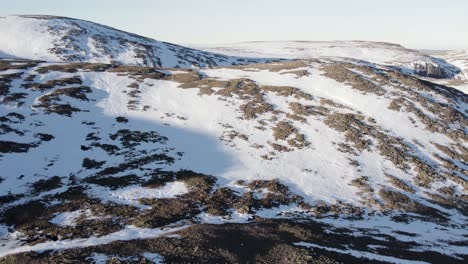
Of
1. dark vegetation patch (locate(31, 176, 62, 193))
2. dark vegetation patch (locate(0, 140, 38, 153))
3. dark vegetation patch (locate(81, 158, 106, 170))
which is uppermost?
dark vegetation patch (locate(0, 140, 38, 153))

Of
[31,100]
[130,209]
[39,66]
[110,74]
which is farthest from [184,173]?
[39,66]

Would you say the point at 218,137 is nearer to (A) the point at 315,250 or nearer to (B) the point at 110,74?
(A) the point at 315,250

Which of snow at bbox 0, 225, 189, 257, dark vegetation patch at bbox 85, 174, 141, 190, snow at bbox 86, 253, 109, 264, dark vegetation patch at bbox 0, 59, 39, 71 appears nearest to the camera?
snow at bbox 86, 253, 109, 264

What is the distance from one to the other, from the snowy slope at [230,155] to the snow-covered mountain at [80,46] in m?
58.4

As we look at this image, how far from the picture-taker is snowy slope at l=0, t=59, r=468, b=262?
36062mm

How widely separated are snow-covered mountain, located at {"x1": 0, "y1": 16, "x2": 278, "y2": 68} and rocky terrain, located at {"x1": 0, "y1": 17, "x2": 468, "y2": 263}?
56.5 m

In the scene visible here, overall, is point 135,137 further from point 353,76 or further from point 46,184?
point 353,76

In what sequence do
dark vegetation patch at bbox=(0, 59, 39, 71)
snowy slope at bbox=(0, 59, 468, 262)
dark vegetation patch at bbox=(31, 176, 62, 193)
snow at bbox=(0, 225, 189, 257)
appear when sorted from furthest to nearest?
dark vegetation patch at bbox=(0, 59, 39, 71), dark vegetation patch at bbox=(31, 176, 62, 193), snowy slope at bbox=(0, 59, 468, 262), snow at bbox=(0, 225, 189, 257)

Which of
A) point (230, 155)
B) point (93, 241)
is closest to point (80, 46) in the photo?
point (230, 155)

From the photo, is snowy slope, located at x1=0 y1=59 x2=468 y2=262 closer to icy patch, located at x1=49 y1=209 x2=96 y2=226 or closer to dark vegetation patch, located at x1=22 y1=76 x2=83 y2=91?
icy patch, located at x1=49 y1=209 x2=96 y2=226

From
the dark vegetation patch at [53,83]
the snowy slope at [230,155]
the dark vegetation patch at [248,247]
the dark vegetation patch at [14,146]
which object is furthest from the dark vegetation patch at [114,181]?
the dark vegetation patch at [53,83]

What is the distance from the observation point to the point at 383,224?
38.1m

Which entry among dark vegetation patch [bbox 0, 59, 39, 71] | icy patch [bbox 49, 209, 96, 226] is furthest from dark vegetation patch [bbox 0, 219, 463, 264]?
dark vegetation patch [bbox 0, 59, 39, 71]

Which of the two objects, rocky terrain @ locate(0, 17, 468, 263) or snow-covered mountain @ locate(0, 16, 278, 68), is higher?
snow-covered mountain @ locate(0, 16, 278, 68)
